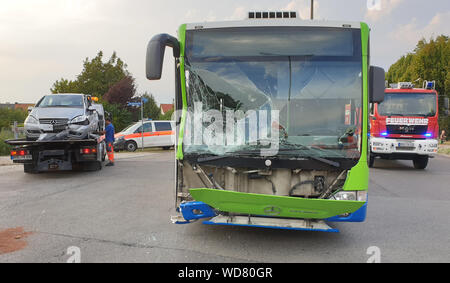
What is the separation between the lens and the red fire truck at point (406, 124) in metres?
12.8

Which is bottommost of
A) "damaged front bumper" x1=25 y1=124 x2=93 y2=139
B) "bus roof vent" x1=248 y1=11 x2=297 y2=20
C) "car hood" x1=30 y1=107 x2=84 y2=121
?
"damaged front bumper" x1=25 y1=124 x2=93 y2=139

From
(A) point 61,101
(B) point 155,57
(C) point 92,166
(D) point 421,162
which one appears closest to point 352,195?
(B) point 155,57

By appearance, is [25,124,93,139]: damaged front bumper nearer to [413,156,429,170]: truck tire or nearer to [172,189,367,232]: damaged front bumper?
[172,189,367,232]: damaged front bumper

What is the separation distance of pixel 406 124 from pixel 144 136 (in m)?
14.2

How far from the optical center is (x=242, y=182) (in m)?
4.87

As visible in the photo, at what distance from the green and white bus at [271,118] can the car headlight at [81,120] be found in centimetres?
746

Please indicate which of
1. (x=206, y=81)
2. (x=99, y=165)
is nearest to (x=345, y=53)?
(x=206, y=81)

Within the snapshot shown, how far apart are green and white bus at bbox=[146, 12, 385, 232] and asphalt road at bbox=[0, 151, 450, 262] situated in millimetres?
400

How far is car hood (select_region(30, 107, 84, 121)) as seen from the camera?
456 inches

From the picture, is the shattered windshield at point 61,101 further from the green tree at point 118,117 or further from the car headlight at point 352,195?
the green tree at point 118,117

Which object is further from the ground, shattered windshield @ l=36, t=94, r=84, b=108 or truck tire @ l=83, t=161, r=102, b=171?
shattered windshield @ l=36, t=94, r=84, b=108

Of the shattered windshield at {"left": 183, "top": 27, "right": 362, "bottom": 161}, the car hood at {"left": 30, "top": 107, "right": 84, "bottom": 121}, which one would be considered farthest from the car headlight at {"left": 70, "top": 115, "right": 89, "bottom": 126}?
the shattered windshield at {"left": 183, "top": 27, "right": 362, "bottom": 161}
